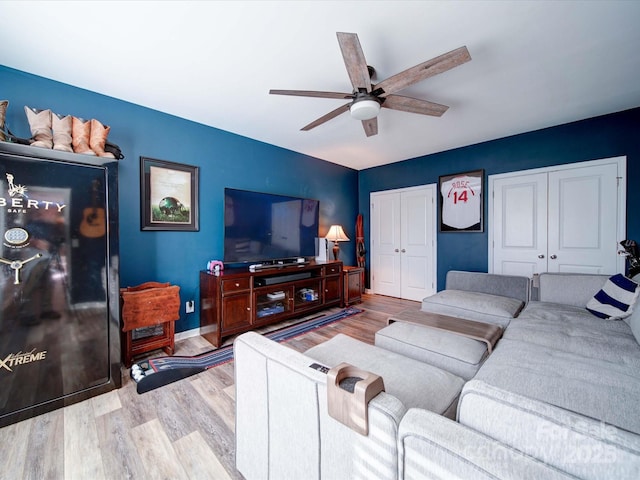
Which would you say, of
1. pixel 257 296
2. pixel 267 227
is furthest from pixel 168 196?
pixel 257 296

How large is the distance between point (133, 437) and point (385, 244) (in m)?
4.23

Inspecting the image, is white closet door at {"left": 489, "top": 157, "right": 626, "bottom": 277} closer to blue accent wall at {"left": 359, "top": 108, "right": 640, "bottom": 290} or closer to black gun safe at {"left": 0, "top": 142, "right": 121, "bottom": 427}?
blue accent wall at {"left": 359, "top": 108, "right": 640, "bottom": 290}

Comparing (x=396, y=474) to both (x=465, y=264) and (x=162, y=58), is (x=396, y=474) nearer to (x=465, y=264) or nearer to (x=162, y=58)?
(x=162, y=58)

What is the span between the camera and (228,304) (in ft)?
8.68

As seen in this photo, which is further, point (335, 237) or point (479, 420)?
point (335, 237)

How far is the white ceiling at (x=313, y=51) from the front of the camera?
151 centimetres

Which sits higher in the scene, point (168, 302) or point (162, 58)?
point (162, 58)

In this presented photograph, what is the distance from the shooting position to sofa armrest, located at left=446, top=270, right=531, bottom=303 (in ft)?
9.75

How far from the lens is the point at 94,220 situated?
5.86 feet

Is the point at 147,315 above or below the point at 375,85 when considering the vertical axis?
below

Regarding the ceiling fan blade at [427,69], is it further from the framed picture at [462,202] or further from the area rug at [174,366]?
the framed picture at [462,202]

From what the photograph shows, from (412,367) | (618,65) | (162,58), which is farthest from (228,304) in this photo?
(618,65)

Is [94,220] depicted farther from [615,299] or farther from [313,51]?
[615,299]

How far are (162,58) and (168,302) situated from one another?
1.99m
